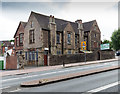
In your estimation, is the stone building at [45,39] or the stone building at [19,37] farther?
the stone building at [19,37]

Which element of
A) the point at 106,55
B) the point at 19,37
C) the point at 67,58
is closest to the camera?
the point at 67,58

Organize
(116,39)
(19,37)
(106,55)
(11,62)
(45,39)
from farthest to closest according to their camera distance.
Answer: (116,39) < (106,55) < (19,37) < (45,39) < (11,62)

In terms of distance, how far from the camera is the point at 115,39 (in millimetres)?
57469

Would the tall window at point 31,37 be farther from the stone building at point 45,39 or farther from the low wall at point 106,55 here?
the low wall at point 106,55

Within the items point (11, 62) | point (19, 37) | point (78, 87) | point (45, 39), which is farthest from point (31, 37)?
point (78, 87)

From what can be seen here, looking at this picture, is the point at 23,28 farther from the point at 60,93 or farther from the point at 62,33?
the point at 60,93

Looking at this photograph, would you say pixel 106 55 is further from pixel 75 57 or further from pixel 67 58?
pixel 67 58

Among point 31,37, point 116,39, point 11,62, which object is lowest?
point 11,62

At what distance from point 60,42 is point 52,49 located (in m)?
3.26

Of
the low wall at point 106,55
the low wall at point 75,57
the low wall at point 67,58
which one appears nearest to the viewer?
the low wall at point 67,58

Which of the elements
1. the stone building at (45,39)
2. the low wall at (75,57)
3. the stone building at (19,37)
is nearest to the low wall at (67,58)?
the low wall at (75,57)

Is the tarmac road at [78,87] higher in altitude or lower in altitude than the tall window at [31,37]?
lower

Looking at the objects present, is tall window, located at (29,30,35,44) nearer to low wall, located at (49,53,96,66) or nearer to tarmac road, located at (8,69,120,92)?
low wall, located at (49,53,96,66)

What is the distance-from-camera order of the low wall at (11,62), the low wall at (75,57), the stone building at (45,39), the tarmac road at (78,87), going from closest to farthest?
the tarmac road at (78,87)
the low wall at (11,62)
the low wall at (75,57)
the stone building at (45,39)
